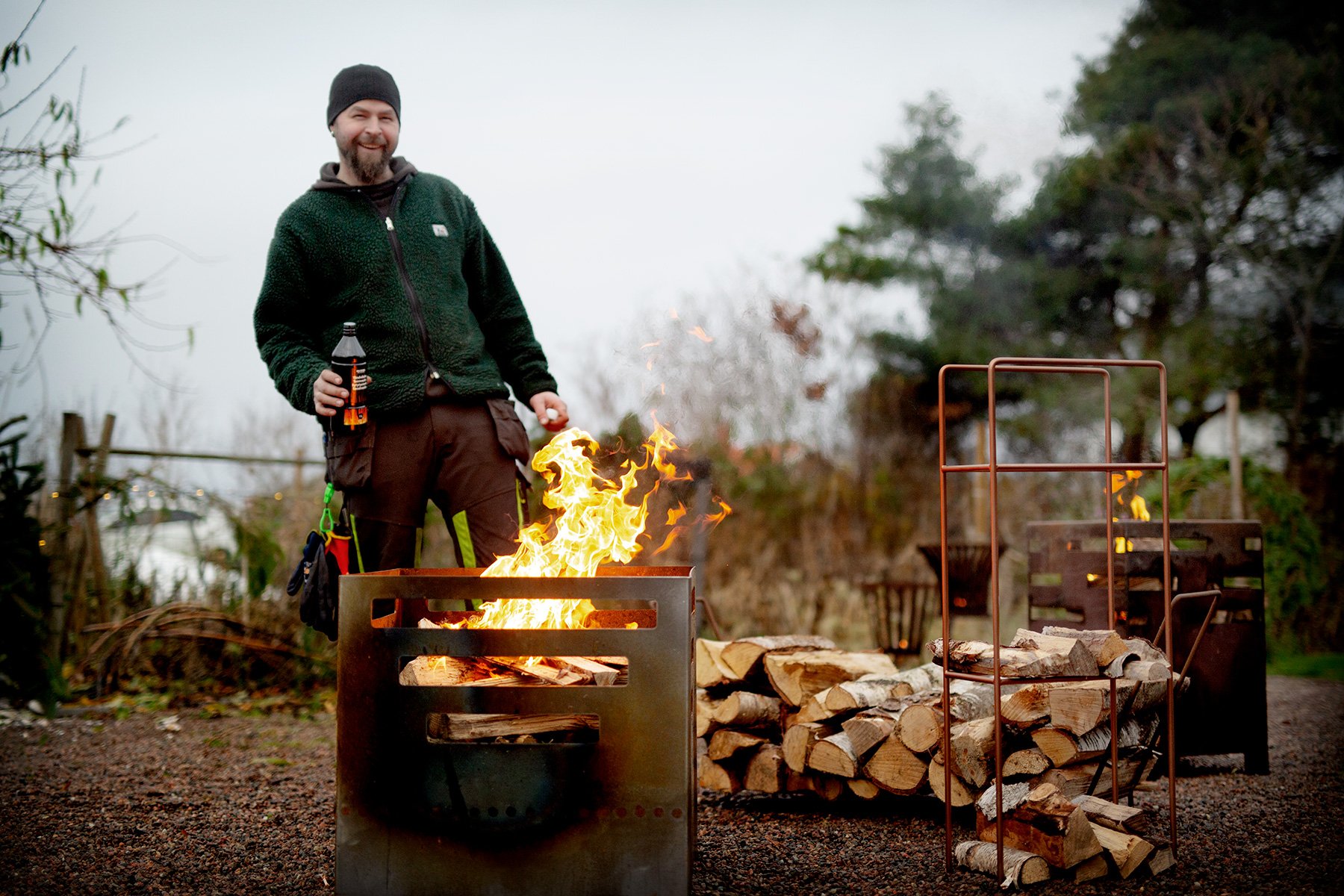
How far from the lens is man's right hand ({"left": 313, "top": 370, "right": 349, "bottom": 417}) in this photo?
254 centimetres

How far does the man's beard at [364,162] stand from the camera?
9.35 ft

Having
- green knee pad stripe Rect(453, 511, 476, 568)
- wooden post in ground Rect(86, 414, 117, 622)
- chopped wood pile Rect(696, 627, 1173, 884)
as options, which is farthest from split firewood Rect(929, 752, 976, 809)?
wooden post in ground Rect(86, 414, 117, 622)

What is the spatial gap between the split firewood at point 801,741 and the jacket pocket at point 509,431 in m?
→ 1.19

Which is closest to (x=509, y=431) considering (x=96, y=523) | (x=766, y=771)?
(x=766, y=771)

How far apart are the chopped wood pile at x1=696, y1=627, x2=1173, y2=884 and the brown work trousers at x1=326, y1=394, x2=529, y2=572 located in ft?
3.21

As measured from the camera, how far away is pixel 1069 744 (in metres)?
2.58

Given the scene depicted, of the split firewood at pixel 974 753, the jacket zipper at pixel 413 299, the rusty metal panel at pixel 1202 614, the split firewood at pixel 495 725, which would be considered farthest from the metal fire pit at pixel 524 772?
the rusty metal panel at pixel 1202 614

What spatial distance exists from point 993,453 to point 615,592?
0.87 meters

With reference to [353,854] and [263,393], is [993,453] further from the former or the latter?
[263,393]

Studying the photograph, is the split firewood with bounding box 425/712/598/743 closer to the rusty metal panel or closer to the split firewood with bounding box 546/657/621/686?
the split firewood with bounding box 546/657/621/686

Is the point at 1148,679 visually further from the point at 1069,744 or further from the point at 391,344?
the point at 391,344

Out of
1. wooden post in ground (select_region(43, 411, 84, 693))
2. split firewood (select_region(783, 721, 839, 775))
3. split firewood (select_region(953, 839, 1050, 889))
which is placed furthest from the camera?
wooden post in ground (select_region(43, 411, 84, 693))

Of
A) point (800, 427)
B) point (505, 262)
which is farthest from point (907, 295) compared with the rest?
point (505, 262)

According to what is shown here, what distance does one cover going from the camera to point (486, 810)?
2002mm
